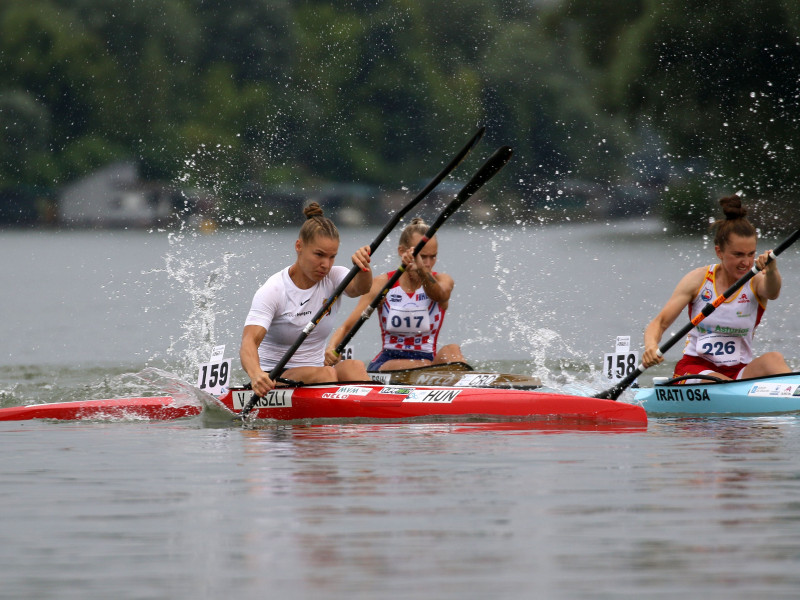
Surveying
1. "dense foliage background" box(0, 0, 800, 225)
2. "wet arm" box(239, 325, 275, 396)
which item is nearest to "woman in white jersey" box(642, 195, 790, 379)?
"wet arm" box(239, 325, 275, 396)

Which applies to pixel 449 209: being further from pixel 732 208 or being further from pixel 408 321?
pixel 732 208

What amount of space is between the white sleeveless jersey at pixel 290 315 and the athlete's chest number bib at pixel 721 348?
2753 mm

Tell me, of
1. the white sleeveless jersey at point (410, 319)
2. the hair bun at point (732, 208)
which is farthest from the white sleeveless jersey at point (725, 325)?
the white sleeveless jersey at point (410, 319)

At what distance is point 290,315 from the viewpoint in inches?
382

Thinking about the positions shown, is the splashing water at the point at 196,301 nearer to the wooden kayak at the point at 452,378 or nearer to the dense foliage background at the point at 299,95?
the wooden kayak at the point at 452,378

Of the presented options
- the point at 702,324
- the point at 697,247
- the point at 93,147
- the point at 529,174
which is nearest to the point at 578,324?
the point at 702,324

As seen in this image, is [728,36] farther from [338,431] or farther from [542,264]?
[338,431]

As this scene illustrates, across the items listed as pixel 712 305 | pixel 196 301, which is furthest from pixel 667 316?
pixel 196 301

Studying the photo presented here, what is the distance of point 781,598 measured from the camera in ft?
14.1

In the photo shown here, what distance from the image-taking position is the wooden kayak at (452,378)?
10836 millimetres

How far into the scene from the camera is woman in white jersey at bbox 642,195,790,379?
32.6 ft

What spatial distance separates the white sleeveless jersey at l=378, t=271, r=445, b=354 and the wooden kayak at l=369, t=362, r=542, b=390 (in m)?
0.50

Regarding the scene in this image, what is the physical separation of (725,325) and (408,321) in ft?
8.54

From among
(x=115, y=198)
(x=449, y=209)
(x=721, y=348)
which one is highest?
(x=115, y=198)
